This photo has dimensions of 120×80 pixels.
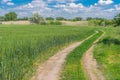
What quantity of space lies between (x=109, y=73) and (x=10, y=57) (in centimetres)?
690

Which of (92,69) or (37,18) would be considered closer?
(92,69)

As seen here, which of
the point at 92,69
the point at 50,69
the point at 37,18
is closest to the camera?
the point at 92,69

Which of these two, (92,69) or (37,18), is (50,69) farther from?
(37,18)

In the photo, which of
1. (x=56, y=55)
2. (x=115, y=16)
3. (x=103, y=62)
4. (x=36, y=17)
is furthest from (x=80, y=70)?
(x=36, y=17)

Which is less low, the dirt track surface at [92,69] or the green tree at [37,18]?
the dirt track surface at [92,69]

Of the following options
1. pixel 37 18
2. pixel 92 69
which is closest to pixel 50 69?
pixel 92 69

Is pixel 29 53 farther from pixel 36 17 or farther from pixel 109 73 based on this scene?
pixel 36 17

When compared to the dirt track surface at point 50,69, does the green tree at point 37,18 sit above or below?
below

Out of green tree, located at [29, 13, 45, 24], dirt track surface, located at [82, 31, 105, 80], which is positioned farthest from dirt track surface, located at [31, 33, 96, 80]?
green tree, located at [29, 13, 45, 24]

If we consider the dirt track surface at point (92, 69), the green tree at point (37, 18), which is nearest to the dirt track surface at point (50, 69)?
the dirt track surface at point (92, 69)

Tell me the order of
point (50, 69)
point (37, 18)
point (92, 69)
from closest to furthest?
point (92, 69) → point (50, 69) → point (37, 18)

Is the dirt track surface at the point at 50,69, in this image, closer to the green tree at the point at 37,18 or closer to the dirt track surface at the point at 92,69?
the dirt track surface at the point at 92,69

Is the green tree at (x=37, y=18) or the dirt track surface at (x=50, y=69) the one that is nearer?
the dirt track surface at (x=50, y=69)

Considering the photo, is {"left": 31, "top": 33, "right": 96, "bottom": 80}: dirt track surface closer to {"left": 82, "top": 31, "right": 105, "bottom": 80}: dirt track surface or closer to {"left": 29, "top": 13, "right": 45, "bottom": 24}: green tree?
{"left": 82, "top": 31, "right": 105, "bottom": 80}: dirt track surface
